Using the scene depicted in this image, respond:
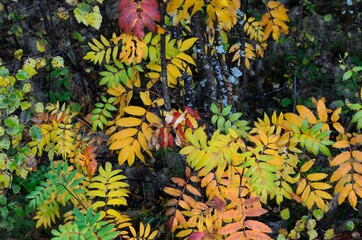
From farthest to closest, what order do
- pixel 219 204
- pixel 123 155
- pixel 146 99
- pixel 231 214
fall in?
pixel 146 99 → pixel 123 155 → pixel 219 204 → pixel 231 214

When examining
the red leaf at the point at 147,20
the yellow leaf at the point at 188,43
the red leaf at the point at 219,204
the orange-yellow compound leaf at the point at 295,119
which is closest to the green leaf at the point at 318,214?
the orange-yellow compound leaf at the point at 295,119

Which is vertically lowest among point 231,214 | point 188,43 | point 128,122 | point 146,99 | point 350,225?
point 350,225

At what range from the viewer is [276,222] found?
2.79m

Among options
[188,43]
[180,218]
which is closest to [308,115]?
[188,43]

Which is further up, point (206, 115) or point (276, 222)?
point (206, 115)

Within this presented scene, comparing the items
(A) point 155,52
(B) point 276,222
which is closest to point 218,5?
(A) point 155,52

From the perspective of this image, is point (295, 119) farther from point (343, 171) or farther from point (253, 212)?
point (253, 212)

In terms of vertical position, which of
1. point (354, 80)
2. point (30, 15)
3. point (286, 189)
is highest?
point (30, 15)

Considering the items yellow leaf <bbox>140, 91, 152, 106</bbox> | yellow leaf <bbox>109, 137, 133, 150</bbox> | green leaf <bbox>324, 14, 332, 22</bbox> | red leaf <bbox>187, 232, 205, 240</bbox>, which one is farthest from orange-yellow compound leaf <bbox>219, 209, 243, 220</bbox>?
green leaf <bbox>324, 14, 332, 22</bbox>

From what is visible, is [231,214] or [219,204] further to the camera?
[219,204]

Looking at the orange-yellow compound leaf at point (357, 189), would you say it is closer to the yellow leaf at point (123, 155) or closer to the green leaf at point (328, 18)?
the yellow leaf at point (123, 155)

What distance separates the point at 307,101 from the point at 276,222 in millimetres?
1047

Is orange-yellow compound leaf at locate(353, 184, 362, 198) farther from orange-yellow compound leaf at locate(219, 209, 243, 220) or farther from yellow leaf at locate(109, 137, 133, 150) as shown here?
yellow leaf at locate(109, 137, 133, 150)

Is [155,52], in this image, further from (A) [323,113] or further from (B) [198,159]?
(A) [323,113]
